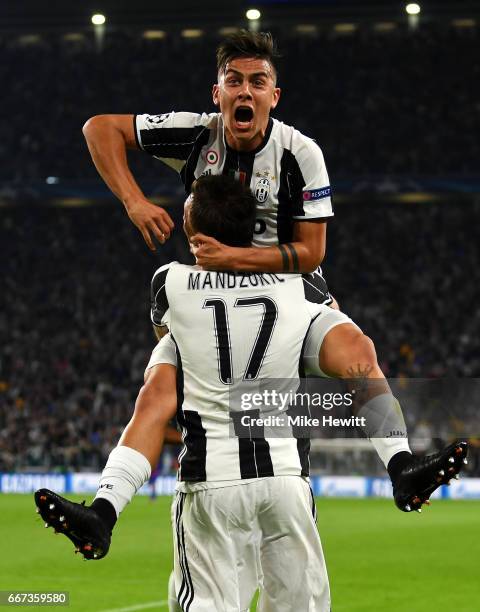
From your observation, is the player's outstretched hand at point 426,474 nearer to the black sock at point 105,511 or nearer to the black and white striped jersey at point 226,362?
the black and white striped jersey at point 226,362

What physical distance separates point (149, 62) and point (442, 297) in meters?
11.4

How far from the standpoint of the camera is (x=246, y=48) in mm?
4555

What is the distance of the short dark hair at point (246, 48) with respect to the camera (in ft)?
15.0

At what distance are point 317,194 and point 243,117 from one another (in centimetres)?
47

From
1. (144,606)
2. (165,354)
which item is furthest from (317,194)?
(144,606)

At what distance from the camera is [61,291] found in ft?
108

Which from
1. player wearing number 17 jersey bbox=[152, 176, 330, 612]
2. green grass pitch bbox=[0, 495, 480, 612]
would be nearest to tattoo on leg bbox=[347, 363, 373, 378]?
player wearing number 17 jersey bbox=[152, 176, 330, 612]

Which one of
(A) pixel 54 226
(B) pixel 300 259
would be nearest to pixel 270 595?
(B) pixel 300 259

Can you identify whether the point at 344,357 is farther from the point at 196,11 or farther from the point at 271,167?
the point at 196,11

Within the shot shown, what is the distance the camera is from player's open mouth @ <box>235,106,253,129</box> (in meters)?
4.62

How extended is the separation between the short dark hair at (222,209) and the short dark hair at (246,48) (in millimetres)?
902

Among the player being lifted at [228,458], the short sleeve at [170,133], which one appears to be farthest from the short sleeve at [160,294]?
the short sleeve at [170,133]

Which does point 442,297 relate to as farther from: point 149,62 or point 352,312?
point 149,62

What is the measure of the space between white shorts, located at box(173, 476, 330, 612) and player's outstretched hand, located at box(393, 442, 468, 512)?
1.14 feet
